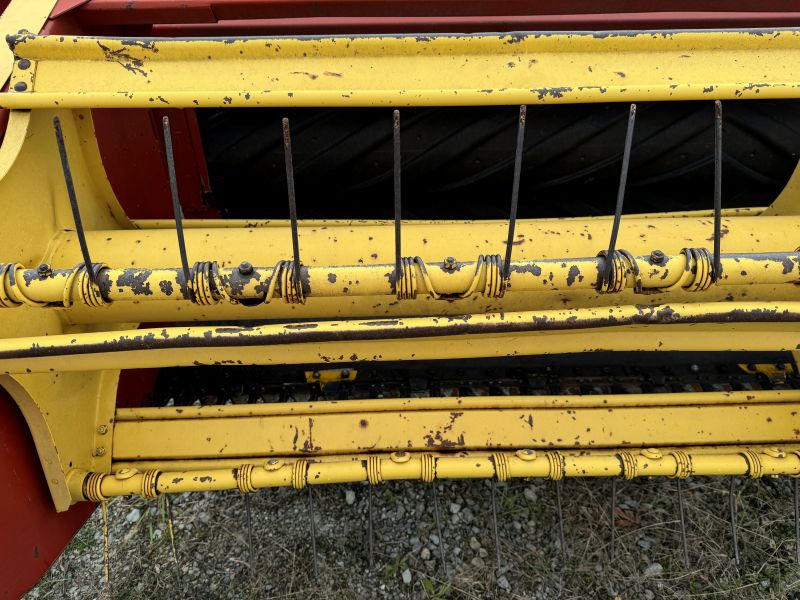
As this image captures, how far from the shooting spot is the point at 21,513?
144 centimetres

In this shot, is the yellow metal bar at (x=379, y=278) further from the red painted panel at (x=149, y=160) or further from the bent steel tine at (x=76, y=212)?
the red painted panel at (x=149, y=160)

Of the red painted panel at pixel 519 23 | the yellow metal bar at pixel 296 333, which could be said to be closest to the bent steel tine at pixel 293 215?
the yellow metal bar at pixel 296 333

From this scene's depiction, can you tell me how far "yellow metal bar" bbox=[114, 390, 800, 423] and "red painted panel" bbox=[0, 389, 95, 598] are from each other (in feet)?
0.85

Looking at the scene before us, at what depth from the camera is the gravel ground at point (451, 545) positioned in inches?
77.2

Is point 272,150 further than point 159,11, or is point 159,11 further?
point 272,150

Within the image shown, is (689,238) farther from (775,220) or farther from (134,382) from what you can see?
(134,382)

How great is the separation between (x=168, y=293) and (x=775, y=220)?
1.68m

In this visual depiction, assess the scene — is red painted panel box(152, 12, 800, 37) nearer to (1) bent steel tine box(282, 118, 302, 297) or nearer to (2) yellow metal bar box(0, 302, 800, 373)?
(1) bent steel tine box(282, 118, 302, 297)

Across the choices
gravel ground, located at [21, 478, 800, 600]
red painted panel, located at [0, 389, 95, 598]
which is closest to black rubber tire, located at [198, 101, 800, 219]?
red painted panel, located at [0, 389, 95, 598]

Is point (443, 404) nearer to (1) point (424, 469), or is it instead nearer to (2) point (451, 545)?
(1) point (424, 469)

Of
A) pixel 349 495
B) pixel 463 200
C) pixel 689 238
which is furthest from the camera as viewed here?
pixel 349 495

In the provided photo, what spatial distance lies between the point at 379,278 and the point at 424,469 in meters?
0.74

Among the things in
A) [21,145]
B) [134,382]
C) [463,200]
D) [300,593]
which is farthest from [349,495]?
[21,145]

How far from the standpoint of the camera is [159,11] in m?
1.55
